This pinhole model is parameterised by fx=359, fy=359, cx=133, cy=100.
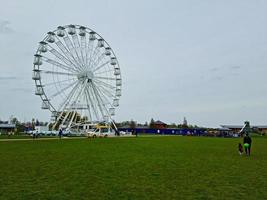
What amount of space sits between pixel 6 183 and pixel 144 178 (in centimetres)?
413

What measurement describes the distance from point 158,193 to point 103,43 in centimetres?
5472

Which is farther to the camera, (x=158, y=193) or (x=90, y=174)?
(x=90, y=174)

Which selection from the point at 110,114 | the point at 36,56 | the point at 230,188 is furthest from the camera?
the point at 110,114

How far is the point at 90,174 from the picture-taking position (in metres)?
12.2

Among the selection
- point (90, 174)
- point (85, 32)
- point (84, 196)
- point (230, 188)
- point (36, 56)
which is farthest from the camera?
point (85, 32)

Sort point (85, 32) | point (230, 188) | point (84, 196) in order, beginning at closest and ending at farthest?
point (84, 196), point (230, 188), point (85, 32)

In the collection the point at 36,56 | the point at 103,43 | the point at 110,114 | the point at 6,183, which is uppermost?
the point at 103,43

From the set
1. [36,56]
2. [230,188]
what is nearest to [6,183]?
[230,188]

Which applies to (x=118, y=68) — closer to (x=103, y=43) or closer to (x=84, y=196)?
(x=103, y=43)

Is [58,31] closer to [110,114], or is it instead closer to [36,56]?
[36,56]

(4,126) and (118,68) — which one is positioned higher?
(118,68)

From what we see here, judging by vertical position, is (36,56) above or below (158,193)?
above

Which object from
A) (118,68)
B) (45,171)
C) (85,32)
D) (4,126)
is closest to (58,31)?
(85,32)

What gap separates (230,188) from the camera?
9.67 m
